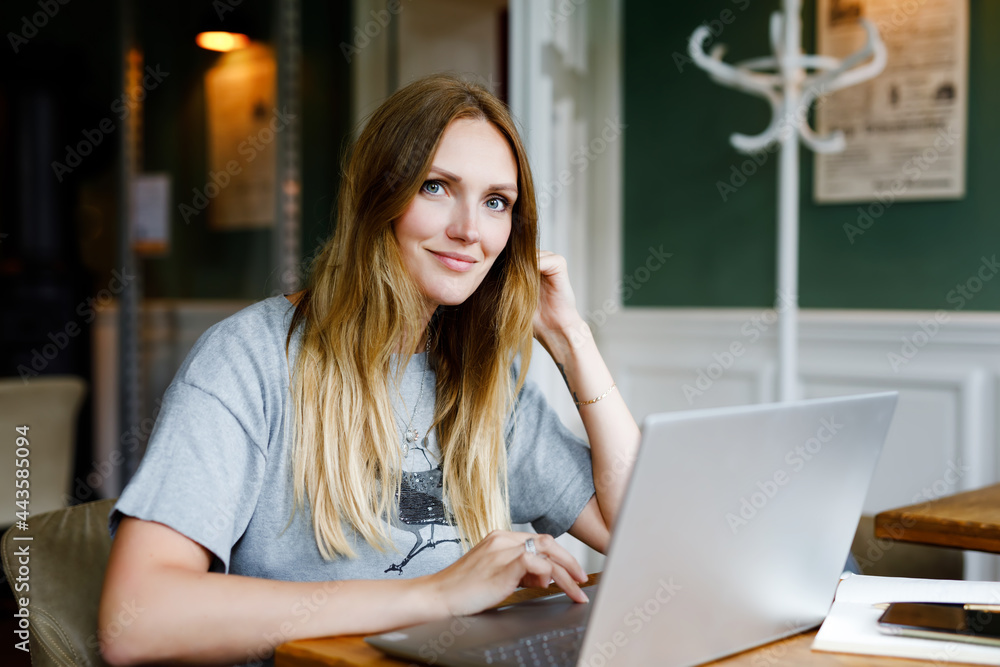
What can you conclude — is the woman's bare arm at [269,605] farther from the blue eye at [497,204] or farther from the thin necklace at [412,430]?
the blue eye at [497,204]

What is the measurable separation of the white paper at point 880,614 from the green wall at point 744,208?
1777 millimetres

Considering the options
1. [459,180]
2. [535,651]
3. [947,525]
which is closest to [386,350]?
[459,180]

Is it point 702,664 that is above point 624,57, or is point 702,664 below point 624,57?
below

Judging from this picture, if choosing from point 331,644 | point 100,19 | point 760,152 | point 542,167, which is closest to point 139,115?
point 100,19

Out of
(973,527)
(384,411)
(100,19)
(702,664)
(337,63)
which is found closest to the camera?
(702,664)

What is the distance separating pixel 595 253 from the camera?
3.26 meters

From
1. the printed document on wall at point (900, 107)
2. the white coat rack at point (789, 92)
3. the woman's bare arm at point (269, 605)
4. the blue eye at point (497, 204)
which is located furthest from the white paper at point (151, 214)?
the woman's bare arm at point (269, 605)

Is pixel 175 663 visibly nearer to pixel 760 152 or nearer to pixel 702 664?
pixel 702 664

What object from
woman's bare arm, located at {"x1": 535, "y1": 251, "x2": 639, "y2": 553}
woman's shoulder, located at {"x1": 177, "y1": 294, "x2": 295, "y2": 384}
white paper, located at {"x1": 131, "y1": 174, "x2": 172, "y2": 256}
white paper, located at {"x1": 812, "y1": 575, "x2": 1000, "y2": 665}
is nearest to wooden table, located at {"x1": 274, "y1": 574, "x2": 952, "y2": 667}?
white paper, located at {"x1": 812, "y1": 575, "x2": 1000, "y2": 665}

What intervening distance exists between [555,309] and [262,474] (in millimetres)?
561

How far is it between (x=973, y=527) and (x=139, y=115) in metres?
3.18

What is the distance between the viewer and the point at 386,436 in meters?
1.22

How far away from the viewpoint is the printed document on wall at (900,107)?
2539 millimetres

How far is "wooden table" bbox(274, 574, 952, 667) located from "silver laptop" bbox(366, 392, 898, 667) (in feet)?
0.04
